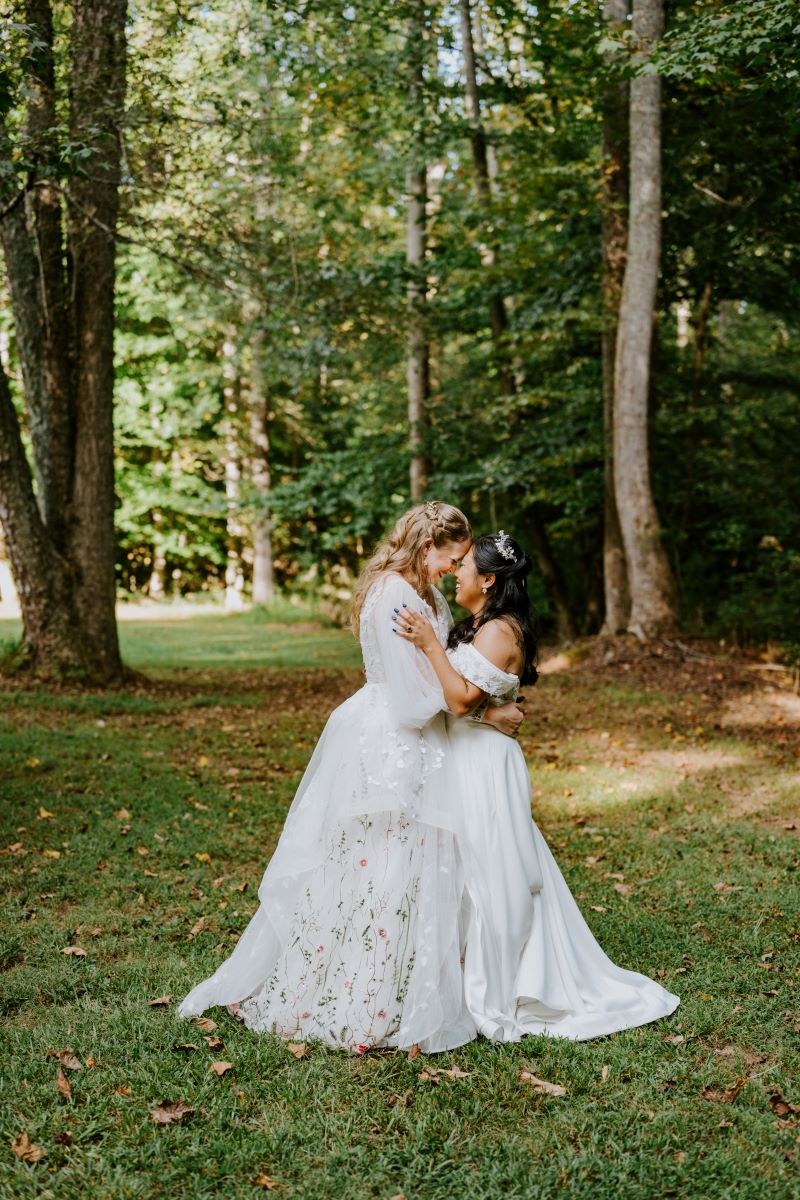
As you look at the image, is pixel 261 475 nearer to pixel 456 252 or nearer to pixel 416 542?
pixel 456 252

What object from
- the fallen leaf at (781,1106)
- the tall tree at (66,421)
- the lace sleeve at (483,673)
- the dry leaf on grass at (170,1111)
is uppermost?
the tall tree at (66,421)

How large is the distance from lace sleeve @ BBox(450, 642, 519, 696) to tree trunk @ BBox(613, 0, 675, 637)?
833 centimetres

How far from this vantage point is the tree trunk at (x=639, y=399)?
460 inches

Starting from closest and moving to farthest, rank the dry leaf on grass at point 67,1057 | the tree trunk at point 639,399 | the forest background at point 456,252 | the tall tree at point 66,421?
the dry leaf on grass at point 67,1057, the forest background at point 456,252, the tall tree at point 66,421, the tree trunk at point 639,399

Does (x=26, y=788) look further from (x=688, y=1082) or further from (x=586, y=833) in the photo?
(x=688, y=1082)

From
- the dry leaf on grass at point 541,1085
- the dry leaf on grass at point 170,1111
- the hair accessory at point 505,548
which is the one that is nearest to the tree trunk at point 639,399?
the hair accessory at point 505,548

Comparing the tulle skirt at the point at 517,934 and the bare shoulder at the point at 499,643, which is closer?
the tulle skirt at the point at 517,934

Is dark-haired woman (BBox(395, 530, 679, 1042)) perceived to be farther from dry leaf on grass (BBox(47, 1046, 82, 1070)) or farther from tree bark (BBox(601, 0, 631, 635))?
tree bark (BBox(601, 0, 631, 635))

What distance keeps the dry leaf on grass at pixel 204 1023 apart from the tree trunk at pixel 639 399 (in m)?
8.92

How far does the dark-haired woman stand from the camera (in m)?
4.06

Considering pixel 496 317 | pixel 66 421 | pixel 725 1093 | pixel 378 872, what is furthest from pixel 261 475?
pixel 725 1093

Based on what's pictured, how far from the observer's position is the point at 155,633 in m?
19.5

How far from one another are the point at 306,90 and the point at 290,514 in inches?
268

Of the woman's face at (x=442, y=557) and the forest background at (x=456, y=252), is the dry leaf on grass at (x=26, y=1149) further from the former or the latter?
the forest background at (x=456, y=252)
